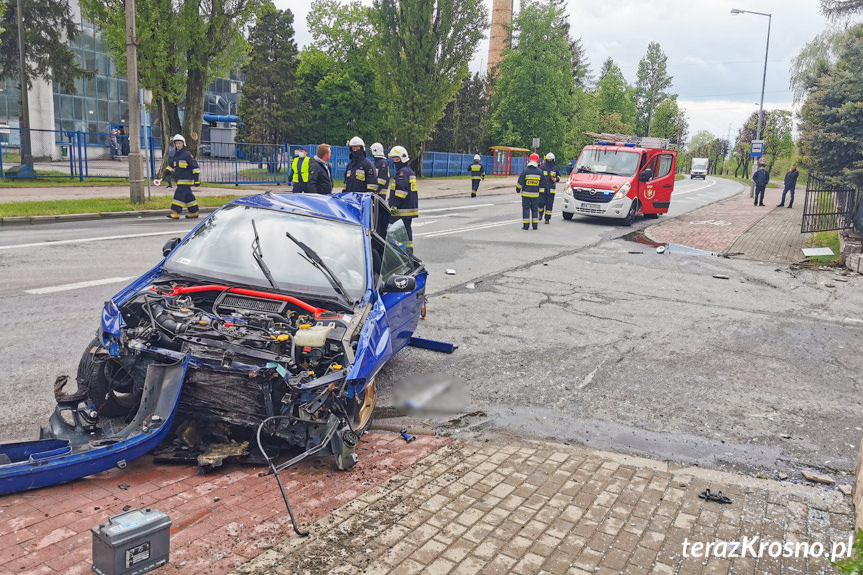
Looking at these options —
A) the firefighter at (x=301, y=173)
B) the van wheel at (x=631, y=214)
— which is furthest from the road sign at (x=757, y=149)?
the firefighter at (x=301, y=173)

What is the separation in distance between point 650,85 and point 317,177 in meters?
102

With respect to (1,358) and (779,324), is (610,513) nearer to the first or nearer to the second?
(1,358)

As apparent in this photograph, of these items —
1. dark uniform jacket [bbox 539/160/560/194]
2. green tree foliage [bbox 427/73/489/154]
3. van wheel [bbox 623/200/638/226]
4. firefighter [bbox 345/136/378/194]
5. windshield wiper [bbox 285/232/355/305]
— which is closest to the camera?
windshield wiper [bbox 285/232/355/305]

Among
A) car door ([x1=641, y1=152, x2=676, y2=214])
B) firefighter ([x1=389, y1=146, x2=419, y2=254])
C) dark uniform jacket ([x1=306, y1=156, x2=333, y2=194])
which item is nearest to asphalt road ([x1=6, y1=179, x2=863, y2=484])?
firefighter ([x1=389, y1=146, x2=419, y2=254])

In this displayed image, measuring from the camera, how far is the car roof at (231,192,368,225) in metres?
5.99

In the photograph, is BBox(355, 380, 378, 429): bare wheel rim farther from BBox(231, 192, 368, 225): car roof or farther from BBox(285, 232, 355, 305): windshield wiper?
BBox(231, 192, 368, 225): car roof

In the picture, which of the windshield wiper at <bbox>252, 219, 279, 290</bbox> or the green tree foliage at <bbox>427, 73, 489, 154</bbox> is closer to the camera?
the windshield wiper at <bbox>252, 219, 279, 290</bbox>

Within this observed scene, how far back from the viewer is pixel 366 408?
4.82m

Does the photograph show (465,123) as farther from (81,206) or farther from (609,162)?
(81,206)

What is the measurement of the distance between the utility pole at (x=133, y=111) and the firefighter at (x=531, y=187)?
34.1ft

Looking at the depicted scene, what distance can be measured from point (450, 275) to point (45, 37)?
2959 centimetres

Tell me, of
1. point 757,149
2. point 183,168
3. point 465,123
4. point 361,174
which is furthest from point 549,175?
point 465,123

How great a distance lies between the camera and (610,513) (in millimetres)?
3914

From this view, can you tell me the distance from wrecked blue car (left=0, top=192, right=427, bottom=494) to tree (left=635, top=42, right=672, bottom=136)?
105m
